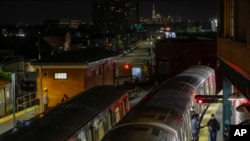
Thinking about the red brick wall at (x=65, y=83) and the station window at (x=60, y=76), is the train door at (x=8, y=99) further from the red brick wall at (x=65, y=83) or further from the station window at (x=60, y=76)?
the station window at (x=60, y=76)

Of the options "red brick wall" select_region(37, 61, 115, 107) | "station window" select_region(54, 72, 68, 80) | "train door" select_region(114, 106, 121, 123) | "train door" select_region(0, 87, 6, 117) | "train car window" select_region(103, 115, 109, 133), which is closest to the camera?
"train car window" select_region(103, 115, 109, 133)

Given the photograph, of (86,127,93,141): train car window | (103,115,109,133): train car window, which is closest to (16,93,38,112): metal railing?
(103,115,109,133): train car window

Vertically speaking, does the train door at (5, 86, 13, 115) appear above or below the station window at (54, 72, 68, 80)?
below

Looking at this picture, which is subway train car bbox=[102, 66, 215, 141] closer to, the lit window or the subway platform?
the subway platform

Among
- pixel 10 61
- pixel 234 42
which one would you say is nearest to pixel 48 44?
pixel 10 61

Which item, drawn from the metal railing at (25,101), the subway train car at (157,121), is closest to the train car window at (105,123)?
the subway train car at (157,121)

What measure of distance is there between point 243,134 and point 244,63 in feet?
9.41

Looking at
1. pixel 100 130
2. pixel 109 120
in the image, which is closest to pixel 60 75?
pixel 109 120

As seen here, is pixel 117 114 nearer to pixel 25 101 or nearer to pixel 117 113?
pixel 117 113

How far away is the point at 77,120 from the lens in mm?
11469

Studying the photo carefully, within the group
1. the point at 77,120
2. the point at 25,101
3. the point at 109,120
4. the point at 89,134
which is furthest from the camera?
the point at 25,101

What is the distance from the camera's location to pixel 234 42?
11.1 m

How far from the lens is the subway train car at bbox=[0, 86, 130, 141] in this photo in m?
9.95

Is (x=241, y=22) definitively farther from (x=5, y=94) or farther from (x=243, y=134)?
(x=5, y=94)
